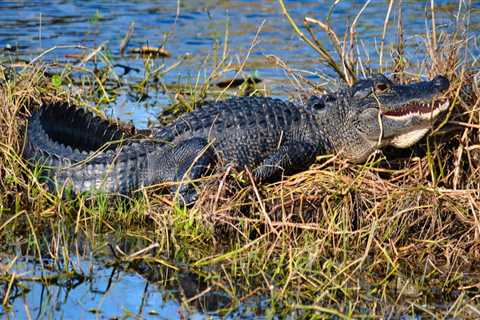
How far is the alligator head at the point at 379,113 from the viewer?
5.82 meters

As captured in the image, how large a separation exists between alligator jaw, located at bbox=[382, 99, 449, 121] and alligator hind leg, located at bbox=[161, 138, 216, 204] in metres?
1.07

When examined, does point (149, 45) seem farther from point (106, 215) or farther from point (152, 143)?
point (106, 215)

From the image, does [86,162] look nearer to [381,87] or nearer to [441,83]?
[381,87]

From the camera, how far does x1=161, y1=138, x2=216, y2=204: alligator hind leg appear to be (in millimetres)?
6055

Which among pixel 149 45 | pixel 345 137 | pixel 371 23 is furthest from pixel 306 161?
pixel 371 23

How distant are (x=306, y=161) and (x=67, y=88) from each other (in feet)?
8.15

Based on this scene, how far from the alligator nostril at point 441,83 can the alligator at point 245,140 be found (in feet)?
0.56

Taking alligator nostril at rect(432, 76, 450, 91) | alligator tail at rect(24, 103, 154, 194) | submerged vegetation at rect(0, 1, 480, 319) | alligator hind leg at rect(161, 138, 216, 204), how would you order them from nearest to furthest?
submerged vegetation at rect(0, 1, 480, 319), alligator nostril at rect(432, 76, 450, 91), alligator hind leg at rect(161, 138, 216, 204), alligator tail at rect(24, 103, 154, 194)

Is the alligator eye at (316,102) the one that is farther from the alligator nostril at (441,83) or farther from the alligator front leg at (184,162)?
→ the alligator nostril at (441,83)

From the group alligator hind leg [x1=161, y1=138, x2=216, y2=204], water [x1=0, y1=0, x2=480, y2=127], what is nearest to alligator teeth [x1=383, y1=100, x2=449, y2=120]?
alligator hind leg [x1=161, y1=138, x2=216, y2=204]

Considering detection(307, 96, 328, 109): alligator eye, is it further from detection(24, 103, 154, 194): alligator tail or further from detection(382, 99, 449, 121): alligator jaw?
detection(24, 103, 154, 194): alligator tail

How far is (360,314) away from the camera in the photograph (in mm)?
4453

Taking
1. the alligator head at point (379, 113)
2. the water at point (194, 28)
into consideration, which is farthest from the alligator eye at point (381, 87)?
the water at point (194, 28)

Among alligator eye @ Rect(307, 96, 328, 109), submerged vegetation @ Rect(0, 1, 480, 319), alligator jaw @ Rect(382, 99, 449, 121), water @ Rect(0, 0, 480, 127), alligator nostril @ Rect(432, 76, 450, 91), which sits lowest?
water @ Rect(0, 0, 480, 127)
